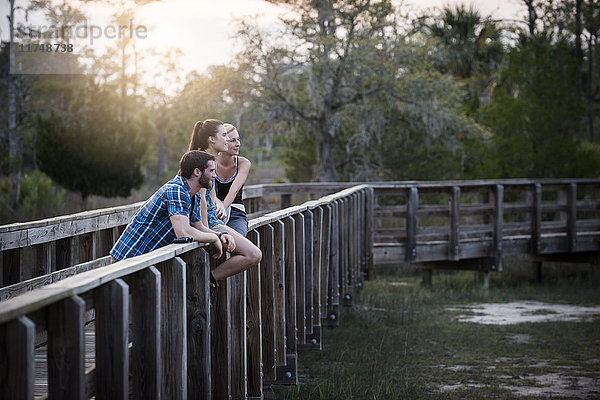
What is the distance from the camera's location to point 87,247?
6.32 m

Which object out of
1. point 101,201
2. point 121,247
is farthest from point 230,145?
point 101,201

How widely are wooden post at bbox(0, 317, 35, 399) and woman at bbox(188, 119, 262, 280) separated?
85.5 inches

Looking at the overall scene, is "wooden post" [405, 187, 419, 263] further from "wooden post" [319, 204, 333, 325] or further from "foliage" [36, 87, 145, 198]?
"foliage" [36, 87, 145, 198]

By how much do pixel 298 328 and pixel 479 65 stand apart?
29645 mm

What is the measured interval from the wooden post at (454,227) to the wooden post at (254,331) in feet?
28.5

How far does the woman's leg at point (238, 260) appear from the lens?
4.21 metres

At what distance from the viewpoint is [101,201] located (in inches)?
889

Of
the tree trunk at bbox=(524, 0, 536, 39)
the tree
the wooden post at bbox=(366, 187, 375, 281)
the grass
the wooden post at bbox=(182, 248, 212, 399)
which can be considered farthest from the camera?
the tree trunk at bbox=(524, 0, 536, 39)

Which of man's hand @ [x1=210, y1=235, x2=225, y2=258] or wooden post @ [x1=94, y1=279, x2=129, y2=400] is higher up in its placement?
man's hand @ [x1=210, y1=235, x2=225, y2=258]

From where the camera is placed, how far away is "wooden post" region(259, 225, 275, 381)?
5.25m

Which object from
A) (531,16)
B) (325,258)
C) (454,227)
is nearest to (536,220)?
(454,227)

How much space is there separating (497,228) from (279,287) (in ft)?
29.5

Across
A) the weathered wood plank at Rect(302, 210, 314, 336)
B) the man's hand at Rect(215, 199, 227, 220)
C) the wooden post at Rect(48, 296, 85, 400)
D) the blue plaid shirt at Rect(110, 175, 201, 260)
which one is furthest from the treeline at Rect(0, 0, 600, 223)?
the wooden post at Rect(48, 296, 85, 400)

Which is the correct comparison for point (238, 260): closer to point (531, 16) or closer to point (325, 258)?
point (325, 258)
